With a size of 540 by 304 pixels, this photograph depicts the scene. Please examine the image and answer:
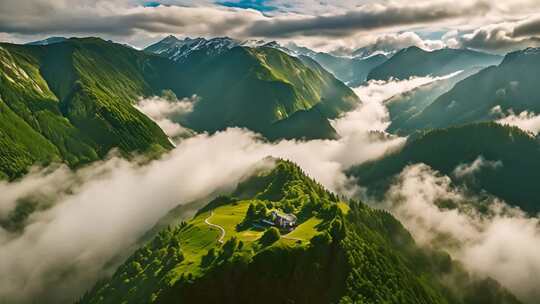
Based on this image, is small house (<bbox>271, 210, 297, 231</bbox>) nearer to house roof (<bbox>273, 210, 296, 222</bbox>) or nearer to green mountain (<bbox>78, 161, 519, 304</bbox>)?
house roof (<bbox>273, 210, 296, 222</bbox>)

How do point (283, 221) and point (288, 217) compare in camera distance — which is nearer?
point (283, 221)

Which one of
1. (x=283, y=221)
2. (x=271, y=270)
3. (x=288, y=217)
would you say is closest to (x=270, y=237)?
(x=271, y=270)

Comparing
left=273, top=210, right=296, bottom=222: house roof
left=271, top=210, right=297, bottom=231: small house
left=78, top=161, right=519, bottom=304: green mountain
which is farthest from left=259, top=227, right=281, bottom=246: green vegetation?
left=273, top=210, right=296, bottom=222: house roof

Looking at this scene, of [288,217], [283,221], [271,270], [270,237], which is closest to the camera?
[271,270]

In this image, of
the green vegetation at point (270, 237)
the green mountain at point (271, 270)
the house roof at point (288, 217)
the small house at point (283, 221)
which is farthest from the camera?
the house roof at point (288, 217)

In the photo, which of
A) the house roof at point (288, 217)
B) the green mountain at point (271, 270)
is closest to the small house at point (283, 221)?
the house roof at point (288, 217)

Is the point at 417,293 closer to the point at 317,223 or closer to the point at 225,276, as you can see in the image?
the point at 317,223

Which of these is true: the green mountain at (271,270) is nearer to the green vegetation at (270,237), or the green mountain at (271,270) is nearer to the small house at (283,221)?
the green vegetation at (270,237)

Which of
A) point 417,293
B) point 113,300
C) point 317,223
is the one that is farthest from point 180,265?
point 417,293

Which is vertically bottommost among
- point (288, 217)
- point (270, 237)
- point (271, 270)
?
point (288, 217)

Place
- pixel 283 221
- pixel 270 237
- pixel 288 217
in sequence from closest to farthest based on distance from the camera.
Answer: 1. pixel 270 237
2. pixel 283 221
3. pixel 288 217

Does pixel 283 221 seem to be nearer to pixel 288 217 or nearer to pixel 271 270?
pixel 288 217

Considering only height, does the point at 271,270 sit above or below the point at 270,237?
below
